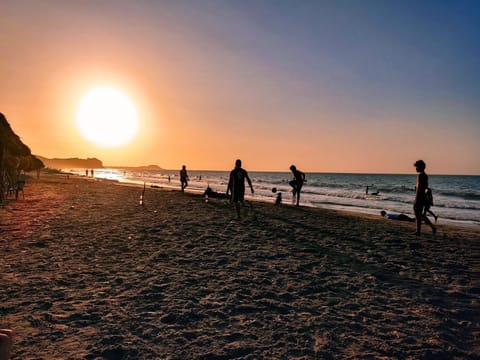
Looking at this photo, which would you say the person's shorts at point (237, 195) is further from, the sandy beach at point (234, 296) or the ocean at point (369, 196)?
the ocean at point (369, 196)

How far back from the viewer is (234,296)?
5.24 meters

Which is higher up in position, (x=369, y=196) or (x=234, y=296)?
(x=369, y=196)

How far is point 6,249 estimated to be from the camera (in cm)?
771

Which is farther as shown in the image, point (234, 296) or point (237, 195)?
point (237, 195)

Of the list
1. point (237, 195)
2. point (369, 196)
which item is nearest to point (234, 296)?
point (237, 195)

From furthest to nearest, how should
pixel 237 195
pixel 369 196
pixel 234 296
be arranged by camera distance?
pixel 369 196 < pixel 237 195 < pixel 234 296

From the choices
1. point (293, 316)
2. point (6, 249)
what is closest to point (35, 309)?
point (293, 316)

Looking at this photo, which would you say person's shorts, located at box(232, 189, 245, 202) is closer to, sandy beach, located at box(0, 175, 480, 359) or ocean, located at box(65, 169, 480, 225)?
sandy beach, located at box(0, 175, 480, 359)

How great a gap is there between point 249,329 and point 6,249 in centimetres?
679

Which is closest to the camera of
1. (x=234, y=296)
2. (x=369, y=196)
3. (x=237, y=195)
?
(x=234, y=296)

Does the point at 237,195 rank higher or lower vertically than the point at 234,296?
higher

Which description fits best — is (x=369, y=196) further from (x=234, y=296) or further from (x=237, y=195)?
(x=234, y=296)

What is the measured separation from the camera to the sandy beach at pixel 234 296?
12.2ft

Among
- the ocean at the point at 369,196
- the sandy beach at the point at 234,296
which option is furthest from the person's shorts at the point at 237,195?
the ocean at the point at 369,196
